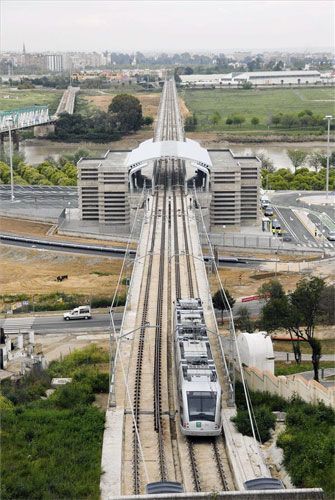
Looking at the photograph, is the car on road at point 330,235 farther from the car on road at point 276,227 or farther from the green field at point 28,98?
the green field at point 28,98

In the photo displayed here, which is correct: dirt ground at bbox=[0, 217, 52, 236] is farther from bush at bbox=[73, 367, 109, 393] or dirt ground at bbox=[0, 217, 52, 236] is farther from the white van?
bush at bbox=[73, 367, 109, 393]

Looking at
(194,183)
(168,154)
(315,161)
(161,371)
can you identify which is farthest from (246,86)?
(161,371)

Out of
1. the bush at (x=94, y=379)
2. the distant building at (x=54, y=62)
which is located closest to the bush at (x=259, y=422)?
the bush at (x=94, y=379)

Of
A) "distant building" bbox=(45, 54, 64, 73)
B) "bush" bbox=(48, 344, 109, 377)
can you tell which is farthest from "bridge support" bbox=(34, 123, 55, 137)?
"distant building" bbox=(45, 54, 64, 73)

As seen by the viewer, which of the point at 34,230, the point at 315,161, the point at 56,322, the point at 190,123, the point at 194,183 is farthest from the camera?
the point at 190,123

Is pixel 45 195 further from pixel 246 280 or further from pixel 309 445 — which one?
pixel 309 445

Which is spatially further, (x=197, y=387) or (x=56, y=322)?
(x=56, y=322)

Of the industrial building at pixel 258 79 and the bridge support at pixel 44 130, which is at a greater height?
the industrial building at pixel 258 79

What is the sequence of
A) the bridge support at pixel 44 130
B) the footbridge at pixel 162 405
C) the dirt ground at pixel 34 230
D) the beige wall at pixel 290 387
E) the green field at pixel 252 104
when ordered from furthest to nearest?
the green field at pixel 252 104, the bridge support at pixel 44 130, the dirt ground at pixel 34 230, the beige wall at pixel 290 387, the footbridge at pixel 162 405
